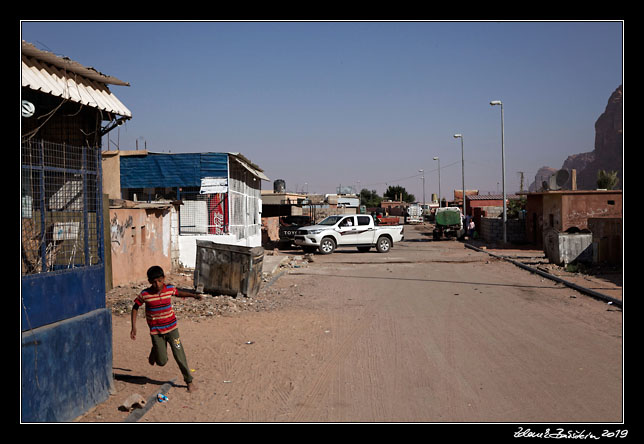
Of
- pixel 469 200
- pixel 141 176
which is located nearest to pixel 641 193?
pixel 141 176

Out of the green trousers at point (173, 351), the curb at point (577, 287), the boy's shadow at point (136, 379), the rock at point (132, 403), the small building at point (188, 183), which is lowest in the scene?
the boy's shadow at point (136, 379)

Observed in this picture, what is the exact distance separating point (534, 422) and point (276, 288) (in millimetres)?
10868

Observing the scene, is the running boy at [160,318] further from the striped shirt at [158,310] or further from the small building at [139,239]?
the small building at [139,239]

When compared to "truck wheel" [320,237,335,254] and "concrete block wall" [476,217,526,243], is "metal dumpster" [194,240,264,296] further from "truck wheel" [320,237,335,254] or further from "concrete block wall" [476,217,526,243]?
"concrete block wall" [476,217,526,243]

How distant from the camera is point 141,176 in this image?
2231 cm

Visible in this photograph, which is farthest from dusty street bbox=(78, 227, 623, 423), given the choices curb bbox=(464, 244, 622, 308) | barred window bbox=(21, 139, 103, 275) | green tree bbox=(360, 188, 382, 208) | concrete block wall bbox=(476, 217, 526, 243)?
green tree bbox=(360, 188, 382, 208)

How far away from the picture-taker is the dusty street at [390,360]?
565 cm

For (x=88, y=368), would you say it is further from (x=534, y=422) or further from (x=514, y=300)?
(x=514, y=300)

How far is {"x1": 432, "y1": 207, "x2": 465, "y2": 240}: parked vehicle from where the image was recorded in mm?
39656

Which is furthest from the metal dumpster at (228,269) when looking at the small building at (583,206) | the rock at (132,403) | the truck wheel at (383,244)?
the small building at (583,206)

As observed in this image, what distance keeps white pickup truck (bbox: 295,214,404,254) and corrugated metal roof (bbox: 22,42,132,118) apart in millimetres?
19594

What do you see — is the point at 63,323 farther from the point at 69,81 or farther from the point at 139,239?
the point at 139,239

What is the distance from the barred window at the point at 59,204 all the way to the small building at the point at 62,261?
0.01m

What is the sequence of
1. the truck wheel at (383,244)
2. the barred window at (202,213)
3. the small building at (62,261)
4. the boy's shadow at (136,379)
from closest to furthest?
the small building at (62,261)
the boy's shadow at (136,379)
the barred window at (202,213)
the truck wheel at (383,244)
